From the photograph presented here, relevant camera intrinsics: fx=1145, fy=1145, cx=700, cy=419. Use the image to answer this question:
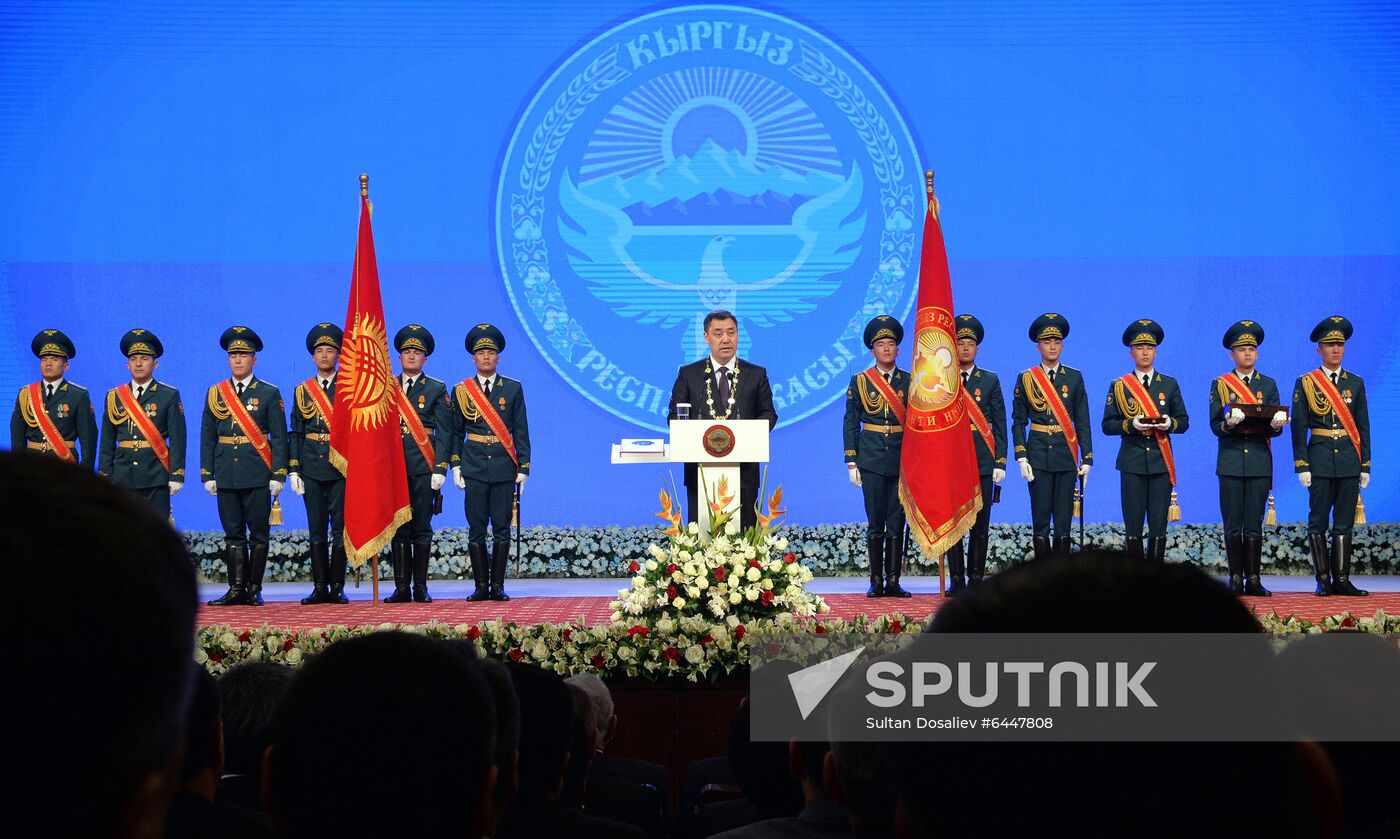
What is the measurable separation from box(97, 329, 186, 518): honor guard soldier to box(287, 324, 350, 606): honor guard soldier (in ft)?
2.30

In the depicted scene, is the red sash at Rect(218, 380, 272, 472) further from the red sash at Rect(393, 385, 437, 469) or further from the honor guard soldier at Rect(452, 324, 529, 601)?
the honor guard soldier at Rect(452, 324, 529, 601)

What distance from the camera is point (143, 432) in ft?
23.7

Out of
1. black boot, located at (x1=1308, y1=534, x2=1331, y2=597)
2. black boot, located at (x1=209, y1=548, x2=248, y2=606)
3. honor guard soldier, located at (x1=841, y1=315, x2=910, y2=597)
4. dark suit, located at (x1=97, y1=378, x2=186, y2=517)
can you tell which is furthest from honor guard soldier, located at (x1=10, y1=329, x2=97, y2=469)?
black boot, located at (x1=1308, y1=534, x2=1331, y2=597)

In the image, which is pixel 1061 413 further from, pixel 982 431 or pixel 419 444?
pixel 419 444

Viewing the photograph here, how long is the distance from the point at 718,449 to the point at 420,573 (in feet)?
9.53

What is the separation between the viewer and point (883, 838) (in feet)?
3.83

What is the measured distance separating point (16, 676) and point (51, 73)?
9625 millimetres

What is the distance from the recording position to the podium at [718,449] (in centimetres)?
512

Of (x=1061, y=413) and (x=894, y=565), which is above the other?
(x=1061, y=413)

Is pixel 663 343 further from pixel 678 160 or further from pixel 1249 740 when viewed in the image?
pixel 1249 740

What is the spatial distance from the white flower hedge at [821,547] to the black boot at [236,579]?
65.2 inches

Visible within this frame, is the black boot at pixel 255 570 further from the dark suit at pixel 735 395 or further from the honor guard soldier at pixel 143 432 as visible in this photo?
the dark suit at pixel 735 395

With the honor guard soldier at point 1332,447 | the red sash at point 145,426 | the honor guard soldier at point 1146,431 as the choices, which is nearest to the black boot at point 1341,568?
the honor guard soldier at point 1332,447

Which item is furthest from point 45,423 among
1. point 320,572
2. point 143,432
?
point 320,572
